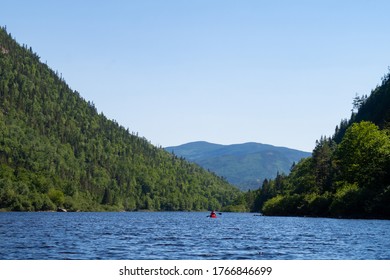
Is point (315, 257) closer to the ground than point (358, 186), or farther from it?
closer to the ground

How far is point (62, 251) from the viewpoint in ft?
190

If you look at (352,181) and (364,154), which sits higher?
(364,154)

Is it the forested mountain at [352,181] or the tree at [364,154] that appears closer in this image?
the forested mountain at [352,181]

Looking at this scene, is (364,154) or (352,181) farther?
(352,181)

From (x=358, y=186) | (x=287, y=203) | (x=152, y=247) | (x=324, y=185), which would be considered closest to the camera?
(x=152, y=247)

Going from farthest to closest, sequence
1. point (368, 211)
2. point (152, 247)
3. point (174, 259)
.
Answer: point (368, 211) → point (152, 247) → point (174, 259)

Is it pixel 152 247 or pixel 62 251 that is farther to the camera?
pixel 152 247

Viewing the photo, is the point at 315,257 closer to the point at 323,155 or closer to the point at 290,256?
the point at 290,256

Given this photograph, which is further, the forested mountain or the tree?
the tree

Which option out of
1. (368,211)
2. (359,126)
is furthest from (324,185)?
(368,211)

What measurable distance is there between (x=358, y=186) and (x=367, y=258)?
87.9 metres

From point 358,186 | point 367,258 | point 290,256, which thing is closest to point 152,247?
point 290,256

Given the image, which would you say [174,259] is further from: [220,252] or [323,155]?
[323,155]
